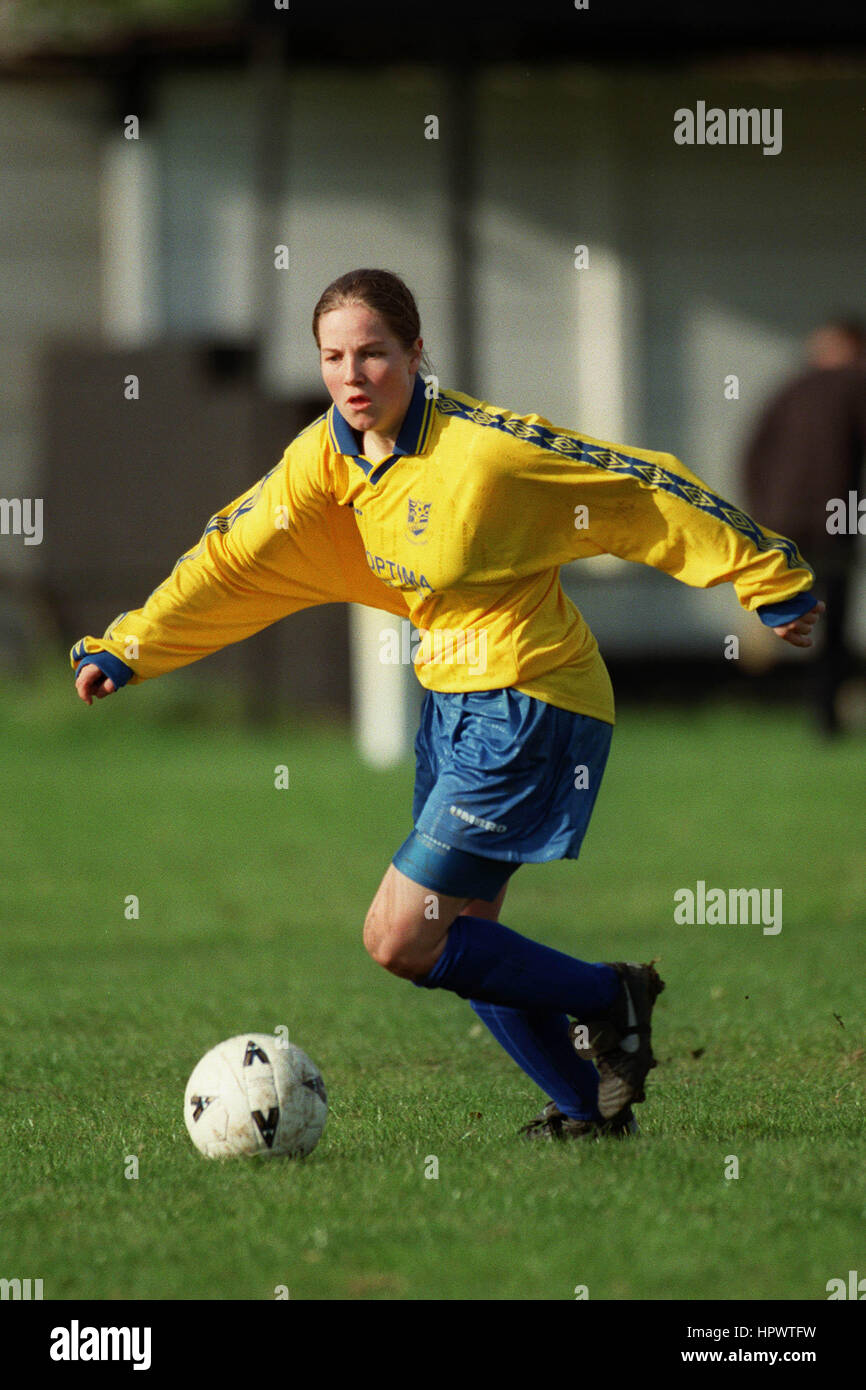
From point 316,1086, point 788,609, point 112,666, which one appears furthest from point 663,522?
point 316,1086

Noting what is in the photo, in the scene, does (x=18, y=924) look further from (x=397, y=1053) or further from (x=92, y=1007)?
(x=397, y=1053)

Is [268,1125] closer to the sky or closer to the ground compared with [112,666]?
closer to the ground

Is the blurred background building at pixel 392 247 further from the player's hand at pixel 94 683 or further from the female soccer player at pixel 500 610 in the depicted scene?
the female soccer player at pixel 500 610

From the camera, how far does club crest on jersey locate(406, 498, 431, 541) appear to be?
4.57 m

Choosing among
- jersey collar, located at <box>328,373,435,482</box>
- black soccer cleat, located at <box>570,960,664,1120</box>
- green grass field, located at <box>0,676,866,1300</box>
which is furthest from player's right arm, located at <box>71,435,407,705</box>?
green grass field, located at <box>0,676,866,1300</box>

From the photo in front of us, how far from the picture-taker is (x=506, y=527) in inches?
179

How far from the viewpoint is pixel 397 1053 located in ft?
20.1

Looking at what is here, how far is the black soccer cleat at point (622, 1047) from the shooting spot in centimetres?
473

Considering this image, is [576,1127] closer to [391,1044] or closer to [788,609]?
[788,609]

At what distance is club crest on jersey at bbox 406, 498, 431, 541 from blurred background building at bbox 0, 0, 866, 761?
36.1 feet

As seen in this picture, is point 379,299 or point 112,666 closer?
point 379,299

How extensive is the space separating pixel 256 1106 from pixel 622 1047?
919 millimetres

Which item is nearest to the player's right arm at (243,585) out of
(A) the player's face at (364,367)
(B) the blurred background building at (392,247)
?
(A) the player's face at (364,367)

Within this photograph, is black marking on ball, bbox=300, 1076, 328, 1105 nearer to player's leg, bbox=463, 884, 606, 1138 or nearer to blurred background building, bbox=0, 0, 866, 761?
player's leg, bbox=463, 884, 606, 1138
